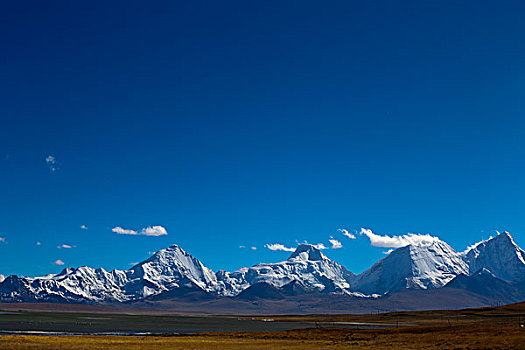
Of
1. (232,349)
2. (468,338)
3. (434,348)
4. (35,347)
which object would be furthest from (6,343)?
(468,338)

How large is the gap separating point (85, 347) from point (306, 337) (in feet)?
142

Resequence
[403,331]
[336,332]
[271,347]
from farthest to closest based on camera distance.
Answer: [336,332] → [403,331] → [271,347]

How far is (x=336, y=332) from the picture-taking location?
11100cm

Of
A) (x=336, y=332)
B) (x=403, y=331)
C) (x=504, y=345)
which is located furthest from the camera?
(x=336, y=332)

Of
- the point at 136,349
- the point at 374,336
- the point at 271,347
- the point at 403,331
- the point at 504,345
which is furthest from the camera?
the point at 403,331

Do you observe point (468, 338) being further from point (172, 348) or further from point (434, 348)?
point (172, 348)

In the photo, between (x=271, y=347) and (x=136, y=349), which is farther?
(x=271, y=347)

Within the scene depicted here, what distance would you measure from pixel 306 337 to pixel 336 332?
14.7 m

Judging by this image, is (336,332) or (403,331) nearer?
(403,331)

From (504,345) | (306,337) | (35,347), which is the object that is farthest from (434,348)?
(35,347)

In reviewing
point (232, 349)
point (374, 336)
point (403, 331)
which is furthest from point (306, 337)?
point (232, 349)

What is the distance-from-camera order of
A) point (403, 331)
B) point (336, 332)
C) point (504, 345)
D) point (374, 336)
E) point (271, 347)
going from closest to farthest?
point (504, 345), point (271, 347), point (374, 336), point (403, 331), point (336, 332)

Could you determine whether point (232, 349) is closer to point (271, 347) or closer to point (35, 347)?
point (271, 347)

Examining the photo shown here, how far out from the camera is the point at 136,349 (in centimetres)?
6988
